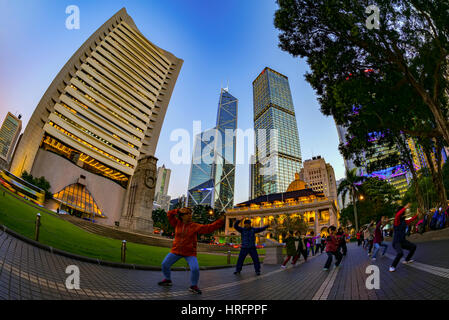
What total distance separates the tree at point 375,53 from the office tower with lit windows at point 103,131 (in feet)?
106

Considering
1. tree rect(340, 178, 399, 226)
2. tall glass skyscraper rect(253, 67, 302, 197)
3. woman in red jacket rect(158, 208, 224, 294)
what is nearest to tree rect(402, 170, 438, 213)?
tree rect(340, 178, 399, 226)

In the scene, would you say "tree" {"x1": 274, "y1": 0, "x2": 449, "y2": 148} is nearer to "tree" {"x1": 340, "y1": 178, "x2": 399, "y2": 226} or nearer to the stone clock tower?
the stone clock tower

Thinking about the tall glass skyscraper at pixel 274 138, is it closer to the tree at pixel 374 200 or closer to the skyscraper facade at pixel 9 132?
the tree at pixel 374 200

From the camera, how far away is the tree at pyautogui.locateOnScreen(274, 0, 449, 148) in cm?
1111

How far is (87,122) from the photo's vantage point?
55.8 meters

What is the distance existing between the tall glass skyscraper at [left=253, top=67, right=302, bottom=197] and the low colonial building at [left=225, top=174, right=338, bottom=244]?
66.6 meters

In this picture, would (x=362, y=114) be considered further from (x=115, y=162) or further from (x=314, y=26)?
(x=115, y=162)

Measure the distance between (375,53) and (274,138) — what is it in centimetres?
14897

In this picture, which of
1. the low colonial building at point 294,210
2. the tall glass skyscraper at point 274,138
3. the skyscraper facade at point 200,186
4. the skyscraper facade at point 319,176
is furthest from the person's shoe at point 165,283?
the skyscraper facade at point 200,186

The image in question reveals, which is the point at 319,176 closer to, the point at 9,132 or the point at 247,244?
the point at 247,244

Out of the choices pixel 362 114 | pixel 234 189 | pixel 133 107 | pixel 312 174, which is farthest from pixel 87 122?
pixel 234 189

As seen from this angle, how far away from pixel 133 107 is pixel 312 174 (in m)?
112

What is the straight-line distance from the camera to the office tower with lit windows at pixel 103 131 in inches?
1732
